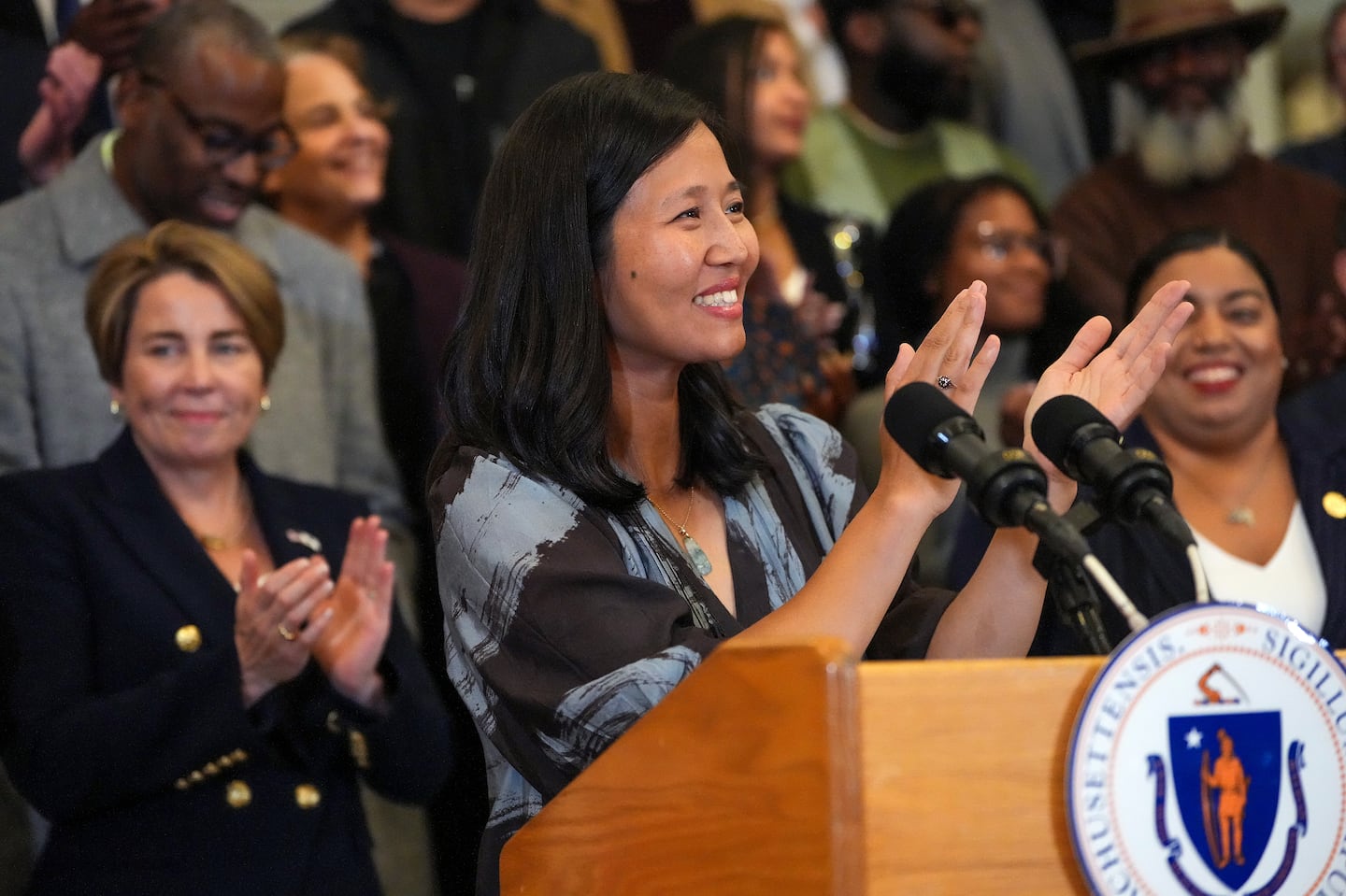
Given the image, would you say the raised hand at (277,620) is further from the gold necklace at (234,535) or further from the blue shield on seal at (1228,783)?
the blue shield on seal at (1228,783)

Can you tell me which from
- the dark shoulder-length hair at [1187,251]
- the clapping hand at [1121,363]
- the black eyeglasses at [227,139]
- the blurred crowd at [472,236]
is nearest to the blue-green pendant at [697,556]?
the clapping hand at [1121,363]

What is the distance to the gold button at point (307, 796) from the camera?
→ 3035 millimetres

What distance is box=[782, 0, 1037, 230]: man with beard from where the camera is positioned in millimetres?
5258

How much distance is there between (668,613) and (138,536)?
60.2 inches

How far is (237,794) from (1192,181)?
3229mm

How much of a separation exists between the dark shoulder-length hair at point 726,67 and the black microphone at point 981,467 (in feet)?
9.28

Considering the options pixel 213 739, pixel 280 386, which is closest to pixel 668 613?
pixel 213 739

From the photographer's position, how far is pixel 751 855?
1493mm

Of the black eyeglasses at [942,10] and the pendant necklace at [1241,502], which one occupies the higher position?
the black eyeglasses at [942,10]

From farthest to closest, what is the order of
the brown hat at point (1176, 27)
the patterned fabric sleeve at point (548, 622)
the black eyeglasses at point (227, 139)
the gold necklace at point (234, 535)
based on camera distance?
the brown hat at point (1176, 27) < the black eyeglasses at point (227, 139) < the gold necklace at point (234, 535) < the patterned fabric sleeve at point (548, 622)

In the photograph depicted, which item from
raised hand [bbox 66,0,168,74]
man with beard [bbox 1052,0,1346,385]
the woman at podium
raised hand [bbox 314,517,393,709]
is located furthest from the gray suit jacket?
man with beard [bbox 1052,0,1346,385]

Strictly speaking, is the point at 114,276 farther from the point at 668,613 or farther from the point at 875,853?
the point at 875,853

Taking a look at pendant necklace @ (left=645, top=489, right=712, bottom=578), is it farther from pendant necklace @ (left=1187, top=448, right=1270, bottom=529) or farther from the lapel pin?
pendant necklace @ (left=1187, top=448, right=1270, bottom=529)

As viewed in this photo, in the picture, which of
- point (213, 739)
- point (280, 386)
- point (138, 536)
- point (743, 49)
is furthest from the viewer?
point (743, 49)
